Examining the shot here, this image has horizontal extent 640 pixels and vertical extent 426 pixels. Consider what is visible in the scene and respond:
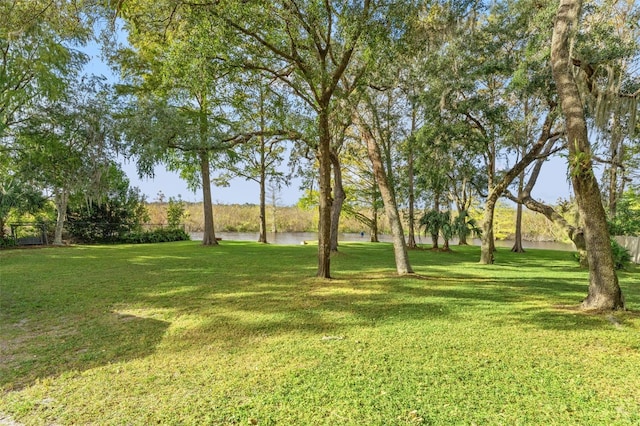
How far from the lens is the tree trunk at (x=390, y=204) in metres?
7.79

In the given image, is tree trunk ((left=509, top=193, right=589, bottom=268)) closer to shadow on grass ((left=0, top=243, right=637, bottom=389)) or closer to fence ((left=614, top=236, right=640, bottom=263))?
shadow on grass ((left=0, top=243, right=637, bottom=389))

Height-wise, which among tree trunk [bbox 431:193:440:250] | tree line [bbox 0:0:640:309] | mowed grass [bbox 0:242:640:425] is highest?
tree line [bbox 0:0:640:309]

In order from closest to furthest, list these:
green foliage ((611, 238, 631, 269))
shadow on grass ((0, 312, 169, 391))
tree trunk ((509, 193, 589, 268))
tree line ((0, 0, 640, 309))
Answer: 1. shadow on grass ((0, 312, 169, 391))
2. tree line ((0, 0, 640, 309))
3. tree trunk ((509, 193, 589, 268))
4. green foliage ((611, 238, 631, 269))

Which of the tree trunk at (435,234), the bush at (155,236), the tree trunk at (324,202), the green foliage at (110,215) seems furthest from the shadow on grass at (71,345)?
the bush at (155,236)

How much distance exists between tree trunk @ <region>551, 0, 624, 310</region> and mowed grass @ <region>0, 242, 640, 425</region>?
0.32 metres

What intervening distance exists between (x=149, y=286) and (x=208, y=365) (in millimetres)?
4061

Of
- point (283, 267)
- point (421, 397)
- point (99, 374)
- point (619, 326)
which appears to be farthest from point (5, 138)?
point (619, 326)

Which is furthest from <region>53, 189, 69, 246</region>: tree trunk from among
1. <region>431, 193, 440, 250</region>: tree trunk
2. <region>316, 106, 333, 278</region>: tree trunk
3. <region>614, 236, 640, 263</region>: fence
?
<region>614, 236, 640, 263</region>: fence

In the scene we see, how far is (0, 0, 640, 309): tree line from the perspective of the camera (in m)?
5.57

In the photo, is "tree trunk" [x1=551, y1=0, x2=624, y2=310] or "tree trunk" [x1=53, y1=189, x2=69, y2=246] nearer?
"tree trunk" [x1=551, y1=0, x2=624, y2=310]

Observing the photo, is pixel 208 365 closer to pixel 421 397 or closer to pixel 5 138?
pixel 421 397

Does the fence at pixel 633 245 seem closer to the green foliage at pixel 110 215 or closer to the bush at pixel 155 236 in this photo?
the bush at pixel 155 236

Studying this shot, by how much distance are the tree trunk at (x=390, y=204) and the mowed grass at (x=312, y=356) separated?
74.9 inches

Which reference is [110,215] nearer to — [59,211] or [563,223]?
[59,211]
